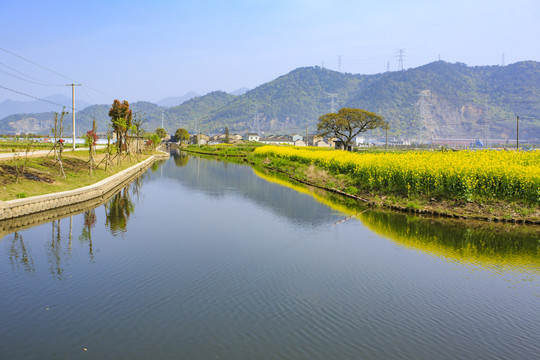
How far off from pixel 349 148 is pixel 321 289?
49.7 m

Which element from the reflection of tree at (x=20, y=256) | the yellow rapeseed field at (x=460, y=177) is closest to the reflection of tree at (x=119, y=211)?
the reflection of tree at (x=20, y=256)

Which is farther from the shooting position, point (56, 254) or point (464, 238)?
point (464, 238)

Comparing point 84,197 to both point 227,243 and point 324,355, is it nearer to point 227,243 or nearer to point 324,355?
point 227,243

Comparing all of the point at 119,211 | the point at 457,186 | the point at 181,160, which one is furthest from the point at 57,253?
the point at 181,160

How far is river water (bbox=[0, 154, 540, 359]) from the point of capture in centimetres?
816

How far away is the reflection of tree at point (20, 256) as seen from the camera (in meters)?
12.5

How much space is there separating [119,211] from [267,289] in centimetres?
1414

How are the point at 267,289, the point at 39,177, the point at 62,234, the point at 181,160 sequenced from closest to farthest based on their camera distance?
the point at 267,289, the point at 62,234, the point at 39,177, the point at 181,160

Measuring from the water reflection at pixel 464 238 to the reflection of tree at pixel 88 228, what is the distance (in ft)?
36.0

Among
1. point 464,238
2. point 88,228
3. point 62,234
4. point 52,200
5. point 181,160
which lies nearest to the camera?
point 62,234

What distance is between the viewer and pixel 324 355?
7.82m

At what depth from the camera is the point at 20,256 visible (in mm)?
13508

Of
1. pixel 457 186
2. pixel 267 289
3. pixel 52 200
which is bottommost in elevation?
pixel 267 289

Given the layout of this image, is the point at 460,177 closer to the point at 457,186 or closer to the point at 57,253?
the point at 457,186
